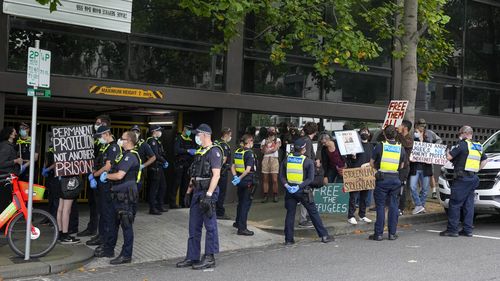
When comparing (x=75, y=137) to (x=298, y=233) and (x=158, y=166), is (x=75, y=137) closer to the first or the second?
(x=158, y=166)

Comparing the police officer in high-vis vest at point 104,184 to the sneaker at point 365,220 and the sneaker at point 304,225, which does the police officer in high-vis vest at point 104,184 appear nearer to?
the sneaker at point 304,225

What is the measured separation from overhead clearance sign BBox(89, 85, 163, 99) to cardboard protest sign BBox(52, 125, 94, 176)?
231 centimetres

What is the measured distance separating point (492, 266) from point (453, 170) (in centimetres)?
315

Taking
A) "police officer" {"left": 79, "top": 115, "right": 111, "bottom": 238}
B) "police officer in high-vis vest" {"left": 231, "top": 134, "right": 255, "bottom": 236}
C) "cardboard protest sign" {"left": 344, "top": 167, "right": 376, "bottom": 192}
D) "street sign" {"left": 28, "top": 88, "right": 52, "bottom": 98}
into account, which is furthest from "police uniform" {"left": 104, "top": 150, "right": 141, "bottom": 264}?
"cardboard protest sign" {"left": 344, "top": 167, "right": 376, "bottom": 192}

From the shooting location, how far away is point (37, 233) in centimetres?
771

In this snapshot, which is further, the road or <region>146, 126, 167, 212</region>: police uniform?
<region>146, 126, 167, 212</region>: police uniform

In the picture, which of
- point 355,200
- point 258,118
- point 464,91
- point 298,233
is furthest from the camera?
point 464,91

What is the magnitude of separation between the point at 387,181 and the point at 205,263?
3591mm

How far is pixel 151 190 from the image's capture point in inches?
433

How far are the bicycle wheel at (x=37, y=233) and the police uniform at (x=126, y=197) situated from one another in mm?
906

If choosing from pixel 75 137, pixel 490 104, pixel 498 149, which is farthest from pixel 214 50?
pixel 490 104

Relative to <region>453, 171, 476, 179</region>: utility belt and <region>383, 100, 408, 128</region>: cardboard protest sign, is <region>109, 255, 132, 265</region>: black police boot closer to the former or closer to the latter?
<region>453, 171, 476, 179</region>: utility belt

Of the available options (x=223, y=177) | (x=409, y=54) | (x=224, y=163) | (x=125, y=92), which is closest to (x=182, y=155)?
(x=223, y=177)

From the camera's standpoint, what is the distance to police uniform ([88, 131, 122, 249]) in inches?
305
